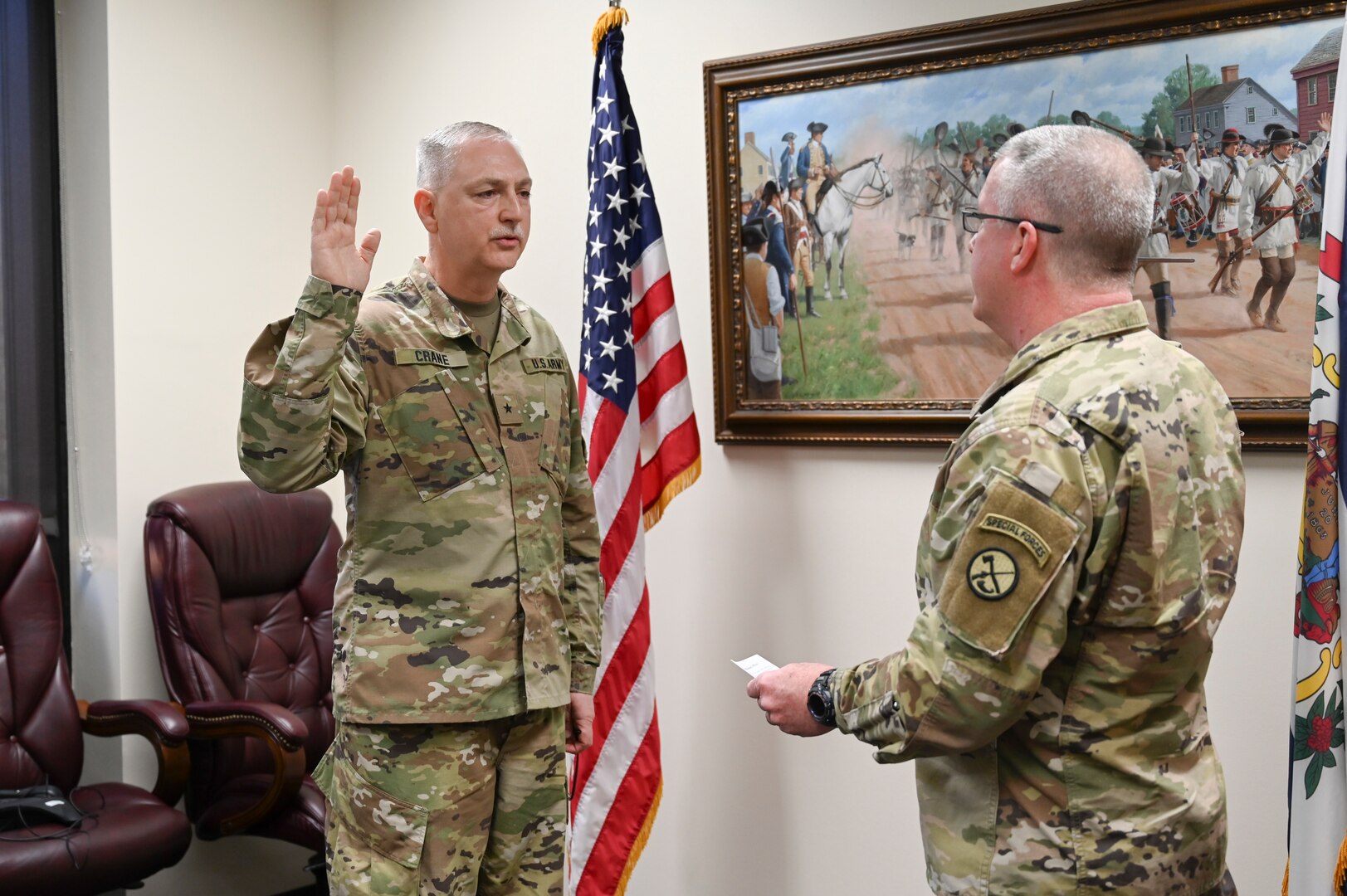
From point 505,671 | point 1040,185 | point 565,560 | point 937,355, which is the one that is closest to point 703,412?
point 937,355

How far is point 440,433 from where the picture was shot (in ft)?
6.53

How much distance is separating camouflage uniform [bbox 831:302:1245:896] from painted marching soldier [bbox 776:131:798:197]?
153 cm

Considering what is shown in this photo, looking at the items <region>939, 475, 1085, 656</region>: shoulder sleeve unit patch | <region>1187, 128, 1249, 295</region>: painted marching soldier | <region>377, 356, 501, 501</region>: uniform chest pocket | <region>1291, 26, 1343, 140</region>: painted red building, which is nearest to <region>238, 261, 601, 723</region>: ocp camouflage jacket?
<region>377, 356, 501, 501</region>: uniform chest pocket

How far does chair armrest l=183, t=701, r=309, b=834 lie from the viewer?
272cm

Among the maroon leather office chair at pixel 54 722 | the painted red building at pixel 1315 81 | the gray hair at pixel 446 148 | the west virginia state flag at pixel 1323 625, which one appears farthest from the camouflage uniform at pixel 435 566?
the painted red building at pixel 1315 81

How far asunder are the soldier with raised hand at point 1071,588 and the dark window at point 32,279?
2.56m

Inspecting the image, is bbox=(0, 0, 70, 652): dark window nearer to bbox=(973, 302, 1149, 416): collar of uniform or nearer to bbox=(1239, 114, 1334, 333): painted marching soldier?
bbox=(973, 302, 1149, 416): collar of uniform

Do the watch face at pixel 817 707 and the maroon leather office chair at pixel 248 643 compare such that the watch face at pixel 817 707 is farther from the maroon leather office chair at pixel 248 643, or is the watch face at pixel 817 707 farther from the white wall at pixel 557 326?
the maroon leather office chair at pixel 248 643

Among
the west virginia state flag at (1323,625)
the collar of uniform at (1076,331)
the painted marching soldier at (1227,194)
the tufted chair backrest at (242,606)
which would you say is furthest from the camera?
the tufted chair backrest at (242,606)

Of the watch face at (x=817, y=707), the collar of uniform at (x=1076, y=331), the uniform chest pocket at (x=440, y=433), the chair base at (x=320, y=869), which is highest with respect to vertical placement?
the collar of uniform at (x=1076, y=331)

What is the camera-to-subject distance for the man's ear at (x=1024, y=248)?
1.46 metres

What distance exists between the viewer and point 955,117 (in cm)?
264

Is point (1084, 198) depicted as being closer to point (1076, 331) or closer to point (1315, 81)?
point (1076, 331)

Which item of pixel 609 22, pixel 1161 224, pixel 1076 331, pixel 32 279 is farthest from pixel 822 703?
pixel 32 279
